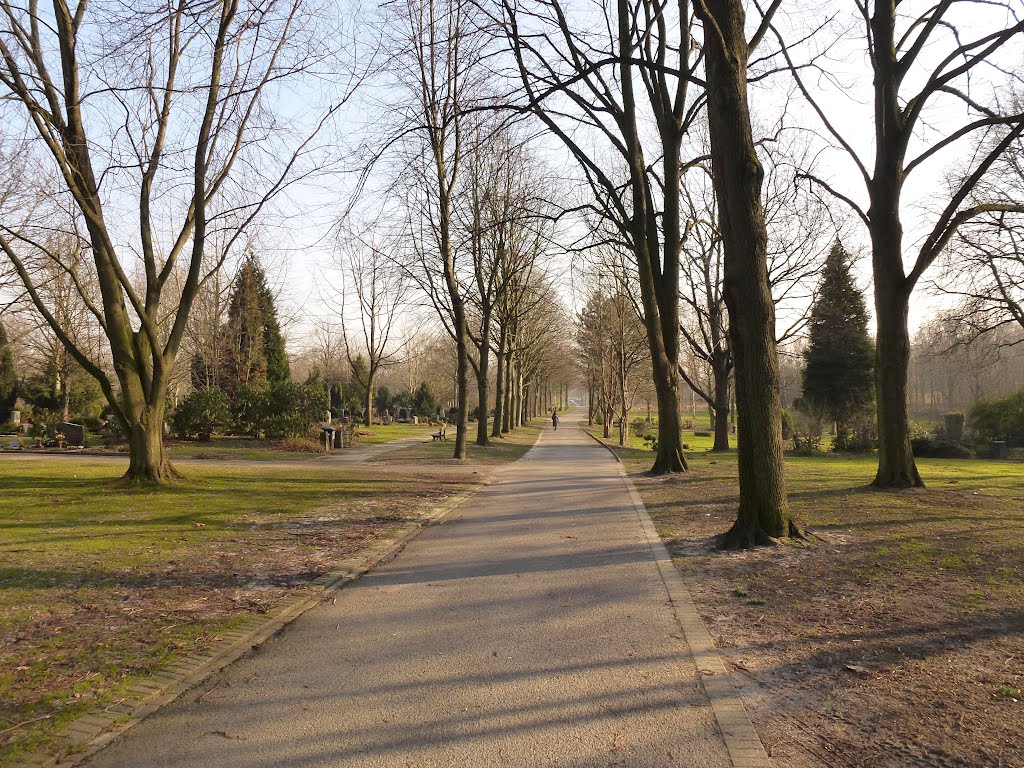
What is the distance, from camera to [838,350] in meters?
35.2

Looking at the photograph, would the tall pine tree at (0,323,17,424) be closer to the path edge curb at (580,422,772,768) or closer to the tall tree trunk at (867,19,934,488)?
the tall tree trunk at (867,19,934,488)

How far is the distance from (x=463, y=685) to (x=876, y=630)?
9.81ft

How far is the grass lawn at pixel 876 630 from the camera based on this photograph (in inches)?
134

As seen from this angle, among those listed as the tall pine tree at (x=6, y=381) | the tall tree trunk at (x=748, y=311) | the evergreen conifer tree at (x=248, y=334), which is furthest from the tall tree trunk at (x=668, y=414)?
the tall pine tree at (x=6, y=381)

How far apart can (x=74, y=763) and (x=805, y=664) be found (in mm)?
3986

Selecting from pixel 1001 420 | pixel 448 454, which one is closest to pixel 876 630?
pixel 448 454

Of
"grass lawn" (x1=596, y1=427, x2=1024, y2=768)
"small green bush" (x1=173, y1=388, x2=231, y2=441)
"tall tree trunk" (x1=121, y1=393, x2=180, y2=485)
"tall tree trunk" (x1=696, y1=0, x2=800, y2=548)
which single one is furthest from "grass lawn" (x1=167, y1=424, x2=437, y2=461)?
"tall tree trunk" (x1=696, y1=0, x2=800, y2=548)

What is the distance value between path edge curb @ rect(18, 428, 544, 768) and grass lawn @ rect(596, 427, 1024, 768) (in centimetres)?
318

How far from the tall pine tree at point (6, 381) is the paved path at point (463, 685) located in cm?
3649

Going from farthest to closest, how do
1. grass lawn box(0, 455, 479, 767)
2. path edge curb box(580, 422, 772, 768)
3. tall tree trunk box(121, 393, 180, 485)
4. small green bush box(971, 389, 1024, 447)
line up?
small green bush box(971, 389, 1024, 447) < tall tree trunk box(121, 393, 180, 485) < grass lawn box(0, 455, 479, 767) < path edge curb box(580, 422, 772, 768)

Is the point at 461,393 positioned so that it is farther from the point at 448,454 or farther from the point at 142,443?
the point at 142,443

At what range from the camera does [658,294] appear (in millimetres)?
17062

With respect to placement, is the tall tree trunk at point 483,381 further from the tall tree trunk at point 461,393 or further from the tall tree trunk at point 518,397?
the tall tree trunk at point 518,397

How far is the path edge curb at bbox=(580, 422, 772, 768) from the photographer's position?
3.27 m
